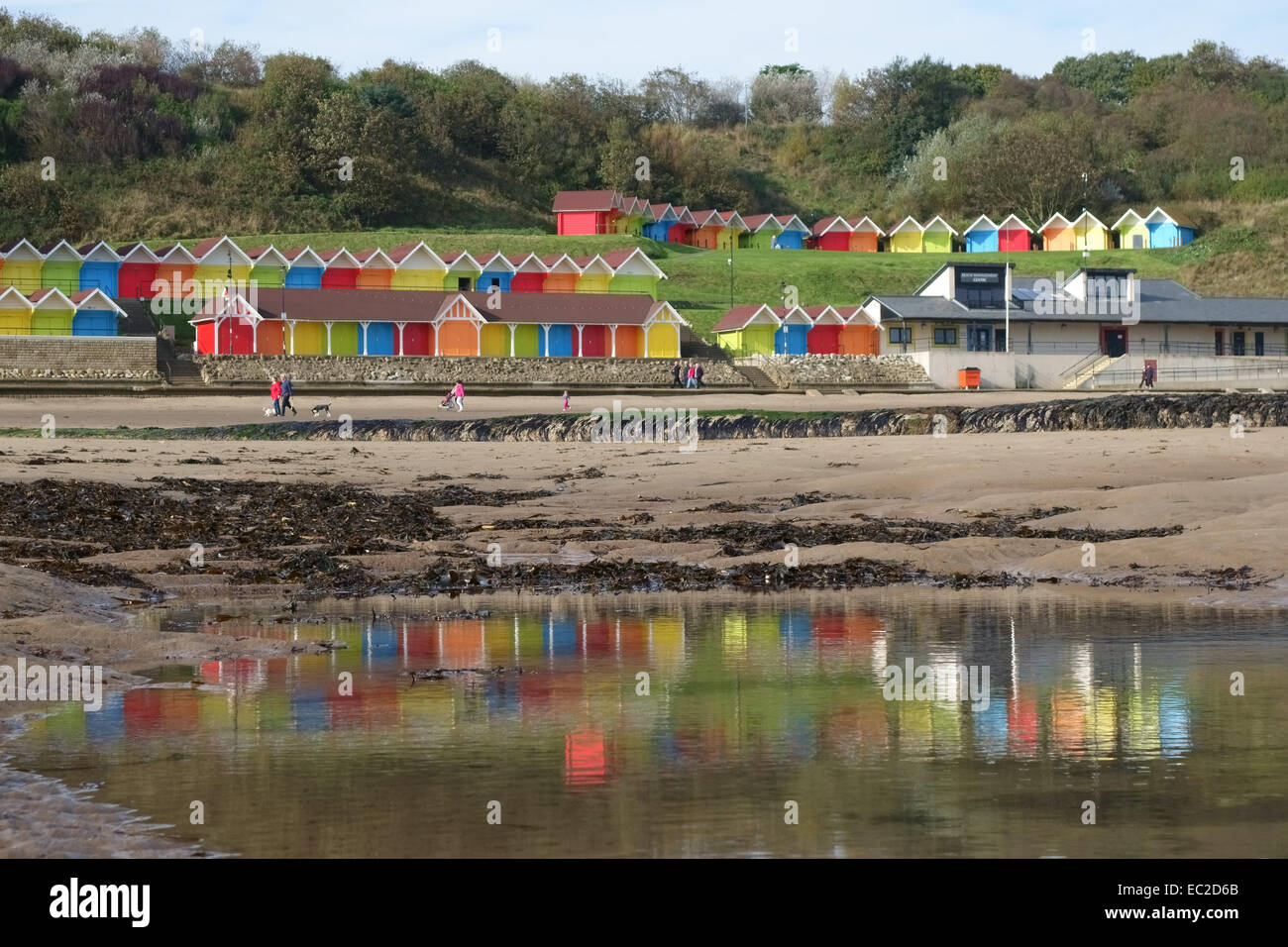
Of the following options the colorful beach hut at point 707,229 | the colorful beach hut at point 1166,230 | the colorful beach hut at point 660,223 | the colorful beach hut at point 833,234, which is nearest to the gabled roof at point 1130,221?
the colorful beach hut at point 1166,230

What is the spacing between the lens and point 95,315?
68312 mm

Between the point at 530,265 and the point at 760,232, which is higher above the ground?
the point at 760,232

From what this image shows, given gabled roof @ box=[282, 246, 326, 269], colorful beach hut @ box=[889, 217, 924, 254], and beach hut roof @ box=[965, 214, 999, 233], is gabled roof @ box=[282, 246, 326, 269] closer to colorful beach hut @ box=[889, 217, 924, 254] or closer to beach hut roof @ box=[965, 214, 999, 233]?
colorful beach hut @ box=[889, 217, 924, 254]

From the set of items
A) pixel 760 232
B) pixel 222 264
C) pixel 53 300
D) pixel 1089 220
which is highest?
pixel 760 232

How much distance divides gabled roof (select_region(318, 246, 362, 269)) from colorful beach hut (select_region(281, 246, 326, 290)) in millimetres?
383

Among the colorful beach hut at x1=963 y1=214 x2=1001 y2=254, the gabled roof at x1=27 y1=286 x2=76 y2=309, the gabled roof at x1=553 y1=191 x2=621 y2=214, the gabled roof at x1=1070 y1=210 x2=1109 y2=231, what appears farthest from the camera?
the colorful beach hut at x1=963 y1=214 x2=1001 y2=254

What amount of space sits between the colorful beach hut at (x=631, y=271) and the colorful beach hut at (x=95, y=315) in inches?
1147

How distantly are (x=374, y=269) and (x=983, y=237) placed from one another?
52229mm

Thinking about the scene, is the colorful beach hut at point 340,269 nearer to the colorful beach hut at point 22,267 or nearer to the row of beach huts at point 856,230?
the colorful beach hut at point 22,267

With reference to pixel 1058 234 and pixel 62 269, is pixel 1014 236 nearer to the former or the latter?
pixel 1058 234

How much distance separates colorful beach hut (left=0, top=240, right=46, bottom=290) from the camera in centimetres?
7669

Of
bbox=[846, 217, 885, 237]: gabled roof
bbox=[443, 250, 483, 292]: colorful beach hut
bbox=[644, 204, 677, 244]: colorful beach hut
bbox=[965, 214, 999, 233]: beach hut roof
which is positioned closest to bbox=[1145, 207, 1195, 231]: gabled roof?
bbox=[965, 214, 999, 233]: beach hut roof

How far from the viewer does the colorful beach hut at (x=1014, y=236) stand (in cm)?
11325

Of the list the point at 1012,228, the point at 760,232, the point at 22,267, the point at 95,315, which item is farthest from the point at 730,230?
the point at 95,315
